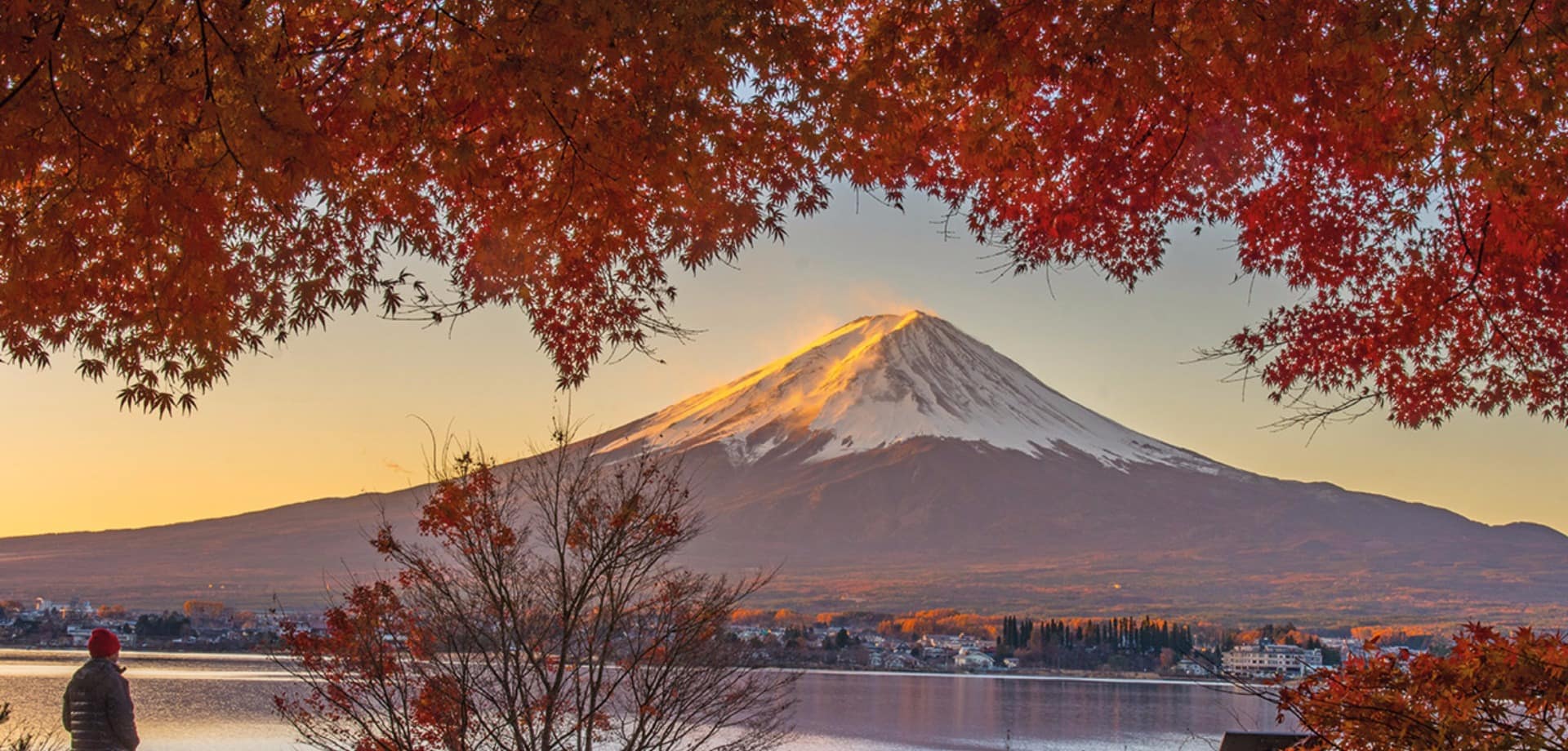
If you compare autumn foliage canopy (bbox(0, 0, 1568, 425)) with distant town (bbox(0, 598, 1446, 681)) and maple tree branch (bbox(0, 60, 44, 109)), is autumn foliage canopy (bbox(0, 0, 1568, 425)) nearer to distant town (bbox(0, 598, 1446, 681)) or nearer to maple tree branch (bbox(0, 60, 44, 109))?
maple tree branch (bbox(0, 60, 44, 109))

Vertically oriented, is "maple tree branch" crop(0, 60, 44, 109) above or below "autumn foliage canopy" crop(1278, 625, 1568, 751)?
above

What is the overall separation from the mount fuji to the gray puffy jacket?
6224cm

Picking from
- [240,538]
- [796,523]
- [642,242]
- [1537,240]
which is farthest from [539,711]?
[240,538]

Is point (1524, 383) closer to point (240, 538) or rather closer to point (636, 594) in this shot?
point (636, 594)

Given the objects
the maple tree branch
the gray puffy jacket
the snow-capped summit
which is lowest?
the gray puffy jacket

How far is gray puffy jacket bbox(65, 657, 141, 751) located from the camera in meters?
6.16

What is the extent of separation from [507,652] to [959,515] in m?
83.1

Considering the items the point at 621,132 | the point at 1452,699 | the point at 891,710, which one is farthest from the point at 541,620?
the point at 891,710

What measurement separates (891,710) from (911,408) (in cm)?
5591

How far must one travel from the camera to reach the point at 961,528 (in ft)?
292

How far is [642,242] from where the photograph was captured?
744cm

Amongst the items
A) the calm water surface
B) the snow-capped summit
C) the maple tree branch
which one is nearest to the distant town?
the calm water surface

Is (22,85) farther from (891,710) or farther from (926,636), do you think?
(926,636)

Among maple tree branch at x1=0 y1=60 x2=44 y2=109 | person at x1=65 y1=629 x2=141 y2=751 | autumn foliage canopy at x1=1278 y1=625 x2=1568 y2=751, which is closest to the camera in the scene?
autumn foliage canopy at x1=1278 y1=625 x2=1568 y2=751
